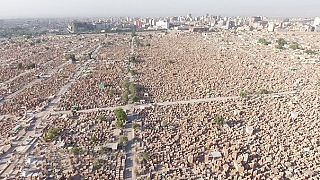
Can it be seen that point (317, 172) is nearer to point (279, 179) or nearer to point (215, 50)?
point (279, 179)

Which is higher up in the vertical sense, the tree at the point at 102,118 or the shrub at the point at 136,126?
the shrub at the point at 136,126

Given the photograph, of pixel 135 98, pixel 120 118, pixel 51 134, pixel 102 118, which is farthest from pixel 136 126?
pixel 135 98

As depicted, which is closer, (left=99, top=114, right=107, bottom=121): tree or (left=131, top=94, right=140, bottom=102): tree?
(left=99, top=114, right=107, bottom=121): tree

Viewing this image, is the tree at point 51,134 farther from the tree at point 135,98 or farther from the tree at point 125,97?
the tree at point 135,98

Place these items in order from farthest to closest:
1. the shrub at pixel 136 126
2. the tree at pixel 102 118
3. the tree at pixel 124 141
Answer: the tree at pixel 102 118
the shrub at pixel 136 126
the tree at pixel 124 141

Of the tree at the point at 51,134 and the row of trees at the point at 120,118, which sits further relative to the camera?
the row of trees at the point at 120,118

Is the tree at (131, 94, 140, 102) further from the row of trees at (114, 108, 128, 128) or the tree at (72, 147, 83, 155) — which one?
the tree at (72, 147, 83, 155)

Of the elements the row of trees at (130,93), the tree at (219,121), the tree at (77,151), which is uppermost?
the tree at (219,121)

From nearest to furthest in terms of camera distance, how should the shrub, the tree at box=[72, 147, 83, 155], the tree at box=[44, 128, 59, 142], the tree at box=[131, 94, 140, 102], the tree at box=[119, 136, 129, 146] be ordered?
1. the tree at box=[72, 147, 83, 155]
2. the tree at box=[119, 136, 129, 146]
3. the tree at box=[44, 128, 59, 142]
4. the shrub
5. the tree at box=[131, 94, 140, 102]

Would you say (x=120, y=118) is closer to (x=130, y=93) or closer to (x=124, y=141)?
(x=124, y=141)

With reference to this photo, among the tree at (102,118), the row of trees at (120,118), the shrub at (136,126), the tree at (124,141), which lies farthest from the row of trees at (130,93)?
the tree at (124,141)

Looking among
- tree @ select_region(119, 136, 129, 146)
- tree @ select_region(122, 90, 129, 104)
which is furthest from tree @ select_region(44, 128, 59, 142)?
tree @ select_region(122, 90, 129, 104)

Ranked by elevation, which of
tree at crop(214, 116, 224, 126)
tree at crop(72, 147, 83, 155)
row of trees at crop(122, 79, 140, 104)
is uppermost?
tree at crop(214, 116, 224, 126)
